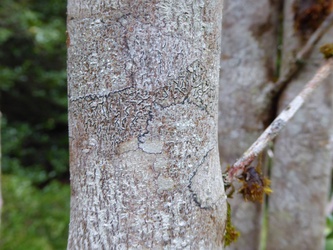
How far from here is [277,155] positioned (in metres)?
1.42

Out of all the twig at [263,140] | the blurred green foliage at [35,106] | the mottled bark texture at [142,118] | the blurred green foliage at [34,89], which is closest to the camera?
the mottled bark texture at [142,118]

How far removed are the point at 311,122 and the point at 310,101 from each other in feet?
0.24

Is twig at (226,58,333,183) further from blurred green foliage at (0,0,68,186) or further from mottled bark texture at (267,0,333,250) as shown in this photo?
blurred green foliage at (0,0,68,186)

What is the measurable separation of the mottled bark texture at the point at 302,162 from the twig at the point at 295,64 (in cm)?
3

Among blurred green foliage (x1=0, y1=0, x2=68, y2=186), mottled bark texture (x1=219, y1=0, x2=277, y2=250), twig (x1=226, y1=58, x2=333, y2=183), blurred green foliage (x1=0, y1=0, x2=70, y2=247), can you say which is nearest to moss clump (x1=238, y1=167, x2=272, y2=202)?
twig (x1=226, y1=58, x2=333, y2=183)

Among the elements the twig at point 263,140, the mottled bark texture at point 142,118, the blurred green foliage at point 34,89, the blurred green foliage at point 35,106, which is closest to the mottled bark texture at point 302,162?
the twig at point 263,140

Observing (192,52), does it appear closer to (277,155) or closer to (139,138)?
(139,138)

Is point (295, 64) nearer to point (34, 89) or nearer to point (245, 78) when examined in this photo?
point (245, 78)

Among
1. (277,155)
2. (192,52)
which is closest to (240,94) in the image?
(277,155)

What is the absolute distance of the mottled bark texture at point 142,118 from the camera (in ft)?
1.63

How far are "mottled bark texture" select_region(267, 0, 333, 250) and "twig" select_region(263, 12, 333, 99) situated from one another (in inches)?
1.1

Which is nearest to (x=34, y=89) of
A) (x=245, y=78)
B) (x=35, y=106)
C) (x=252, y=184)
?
(x=35, y=106)

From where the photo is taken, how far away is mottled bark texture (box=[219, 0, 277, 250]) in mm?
1284

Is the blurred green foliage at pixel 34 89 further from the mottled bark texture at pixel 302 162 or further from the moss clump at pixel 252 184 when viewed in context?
the moss clump at pixel 252 184
